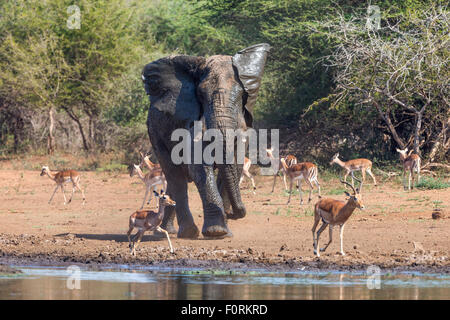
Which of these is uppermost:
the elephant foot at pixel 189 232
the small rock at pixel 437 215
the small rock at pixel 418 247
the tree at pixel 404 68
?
the tree at pixel 404 68

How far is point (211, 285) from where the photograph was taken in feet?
29.5

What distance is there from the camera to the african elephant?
11.2 meters

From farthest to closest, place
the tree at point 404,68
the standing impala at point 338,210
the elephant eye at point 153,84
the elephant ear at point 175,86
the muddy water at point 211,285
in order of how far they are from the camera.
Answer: the tree at point 404,68
the elephant eye at point 153,84
the elephant ear at point 175,86
the standing impala at point 338,210
the muddy water at point 211,285

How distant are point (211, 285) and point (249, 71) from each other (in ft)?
13.4

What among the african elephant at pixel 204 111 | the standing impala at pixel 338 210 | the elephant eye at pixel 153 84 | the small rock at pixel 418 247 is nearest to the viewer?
the standing impala at pixel 338 210

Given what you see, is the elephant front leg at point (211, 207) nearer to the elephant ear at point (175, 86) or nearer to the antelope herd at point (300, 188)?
the antelope herd at point (300, 188)

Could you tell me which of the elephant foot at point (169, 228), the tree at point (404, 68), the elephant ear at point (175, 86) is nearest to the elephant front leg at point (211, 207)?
the elephant ear at point (175, 86)

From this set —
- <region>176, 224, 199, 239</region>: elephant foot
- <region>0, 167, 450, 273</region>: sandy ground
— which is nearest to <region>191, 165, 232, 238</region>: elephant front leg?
<region>0, 167, 450, 273</region>: sandy ground

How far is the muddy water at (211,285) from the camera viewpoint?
27.6 ft

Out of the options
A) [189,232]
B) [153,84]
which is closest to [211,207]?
[189,232]

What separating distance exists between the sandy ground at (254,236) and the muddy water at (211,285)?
49 centimetres

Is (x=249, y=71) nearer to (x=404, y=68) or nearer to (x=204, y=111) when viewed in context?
(x=204, y=111)
